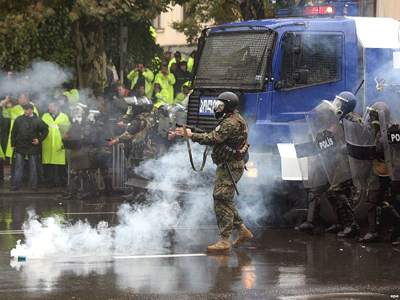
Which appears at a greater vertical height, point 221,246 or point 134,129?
point 134,129

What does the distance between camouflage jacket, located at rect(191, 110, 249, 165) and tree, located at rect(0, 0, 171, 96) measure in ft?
33.0

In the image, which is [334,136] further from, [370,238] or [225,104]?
[225,104]

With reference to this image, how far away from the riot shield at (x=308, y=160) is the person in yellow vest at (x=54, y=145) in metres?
6.94

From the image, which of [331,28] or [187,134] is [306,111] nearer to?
[331,28]

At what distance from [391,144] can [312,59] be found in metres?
2.22

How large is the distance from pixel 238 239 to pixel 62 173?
328 inches

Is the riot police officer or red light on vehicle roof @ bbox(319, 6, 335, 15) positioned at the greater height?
red light on vehicle roof @ bbox(319, 6, 335, 15)

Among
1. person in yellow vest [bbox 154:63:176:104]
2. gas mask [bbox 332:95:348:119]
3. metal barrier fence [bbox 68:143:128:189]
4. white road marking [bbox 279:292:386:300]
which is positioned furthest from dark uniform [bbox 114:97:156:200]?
white road marking [bbox 279:292:386:300]

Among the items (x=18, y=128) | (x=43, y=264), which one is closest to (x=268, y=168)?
(x=43, y=264)

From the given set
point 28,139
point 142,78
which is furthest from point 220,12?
point 28,139

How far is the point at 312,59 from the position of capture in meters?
12.5

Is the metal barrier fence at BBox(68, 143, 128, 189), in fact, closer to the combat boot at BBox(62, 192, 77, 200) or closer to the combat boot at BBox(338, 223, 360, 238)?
the combat boot at BBox(62, 192, 77, 200)

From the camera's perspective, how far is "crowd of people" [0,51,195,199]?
15570mm

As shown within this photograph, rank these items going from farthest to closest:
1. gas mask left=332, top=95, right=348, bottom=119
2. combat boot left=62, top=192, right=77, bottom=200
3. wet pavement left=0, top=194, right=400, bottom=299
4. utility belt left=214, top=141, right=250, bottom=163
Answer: combat boot left=62, top=192, right=77, bottom=200 < gas mask left=332, top=95, right=348, bottom=119 < utility belt left=214, top=141, right=250, bottom=163 < wet pavement left=0, top=194, right=400, bottom=299
